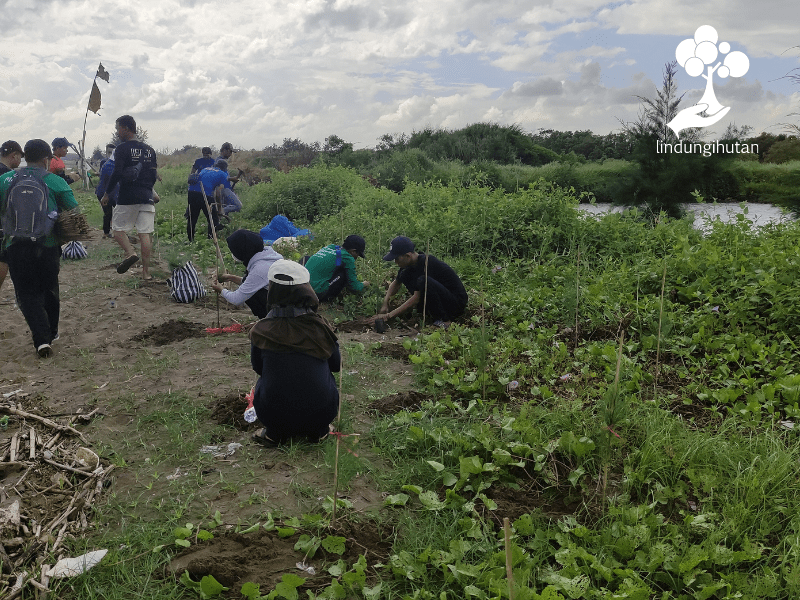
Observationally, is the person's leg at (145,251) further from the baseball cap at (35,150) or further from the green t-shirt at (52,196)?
the baseball cap at (35,150)

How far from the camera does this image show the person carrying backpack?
5.32 metres

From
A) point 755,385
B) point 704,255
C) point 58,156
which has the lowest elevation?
point 755,385

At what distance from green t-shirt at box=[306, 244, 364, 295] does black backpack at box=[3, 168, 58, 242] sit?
2.83m

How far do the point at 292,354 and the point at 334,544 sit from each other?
3.93 feet

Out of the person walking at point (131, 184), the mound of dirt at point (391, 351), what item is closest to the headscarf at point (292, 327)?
the mound of dirt at point (391, 351)

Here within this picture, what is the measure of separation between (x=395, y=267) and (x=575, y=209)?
309 centimetres

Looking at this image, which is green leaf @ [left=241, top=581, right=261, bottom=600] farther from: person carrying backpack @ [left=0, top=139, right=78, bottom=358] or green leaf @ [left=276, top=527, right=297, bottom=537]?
person carrying backpack @ [left=0, top=139, right=78, bottom=358]

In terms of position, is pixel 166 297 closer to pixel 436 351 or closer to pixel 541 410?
pixel 436 351

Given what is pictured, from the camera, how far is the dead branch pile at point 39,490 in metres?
2.69

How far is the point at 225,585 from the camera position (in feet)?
8.40

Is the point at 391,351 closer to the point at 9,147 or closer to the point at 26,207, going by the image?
the point at 26,207

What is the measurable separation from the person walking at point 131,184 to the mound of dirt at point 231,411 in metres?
3.68

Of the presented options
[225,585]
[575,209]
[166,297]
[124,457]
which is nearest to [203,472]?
[124,457]

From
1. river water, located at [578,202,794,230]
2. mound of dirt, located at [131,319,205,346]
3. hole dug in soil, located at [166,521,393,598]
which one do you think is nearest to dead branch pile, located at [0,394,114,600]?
hole dug in soil, located at [166,521,393,598]
